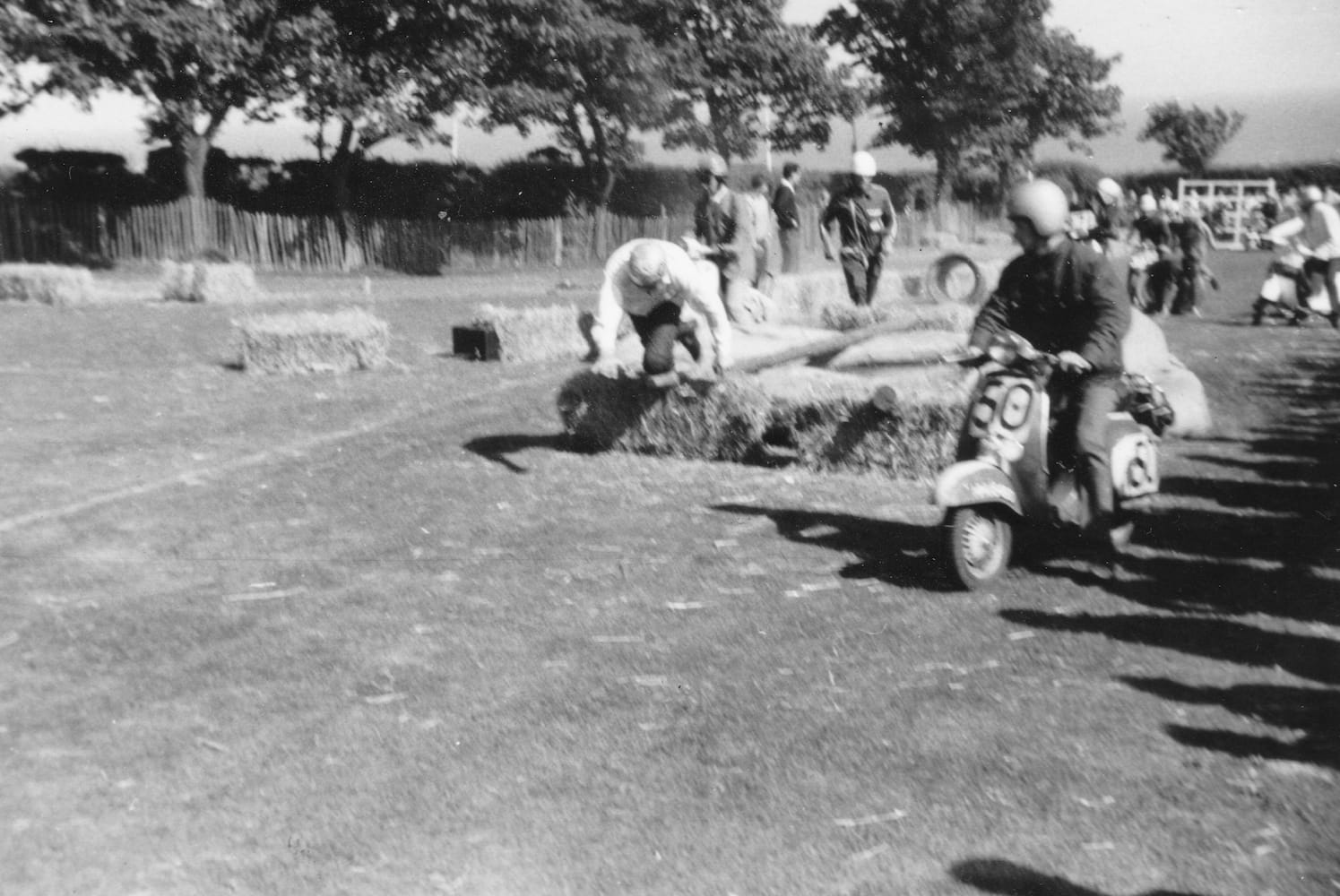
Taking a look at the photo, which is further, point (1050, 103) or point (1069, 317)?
point (1050, 103)

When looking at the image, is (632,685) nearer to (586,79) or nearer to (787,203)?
(787,203)

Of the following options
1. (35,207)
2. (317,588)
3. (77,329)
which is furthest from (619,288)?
(35,207)

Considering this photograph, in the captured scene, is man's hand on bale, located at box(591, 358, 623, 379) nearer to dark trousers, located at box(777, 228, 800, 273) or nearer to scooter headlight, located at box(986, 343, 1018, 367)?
scooter headlight, located at box(986, 343, 1018, 367)

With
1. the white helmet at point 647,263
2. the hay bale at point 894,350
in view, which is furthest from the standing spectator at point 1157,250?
the white helmet at point 647,263

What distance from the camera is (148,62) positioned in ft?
104

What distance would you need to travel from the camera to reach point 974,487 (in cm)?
703

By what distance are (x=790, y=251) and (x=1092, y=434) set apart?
18697 millimetres

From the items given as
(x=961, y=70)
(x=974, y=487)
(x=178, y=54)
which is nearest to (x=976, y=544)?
(x=974, y=487)

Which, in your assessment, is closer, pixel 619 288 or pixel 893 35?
pixel 619 288

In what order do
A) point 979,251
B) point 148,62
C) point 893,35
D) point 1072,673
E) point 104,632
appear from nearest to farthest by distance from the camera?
1. point 1072,673
2. point 104,632
3. point 148,62
4. point 979,251
5. point 893,35

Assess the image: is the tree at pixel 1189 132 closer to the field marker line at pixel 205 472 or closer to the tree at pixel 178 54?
the tree at pixel 178 54

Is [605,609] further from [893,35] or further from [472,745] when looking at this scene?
[893,35]

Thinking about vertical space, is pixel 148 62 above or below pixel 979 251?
above

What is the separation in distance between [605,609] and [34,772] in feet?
8.58
